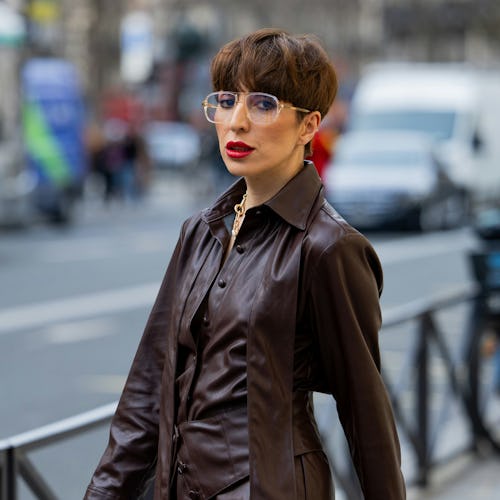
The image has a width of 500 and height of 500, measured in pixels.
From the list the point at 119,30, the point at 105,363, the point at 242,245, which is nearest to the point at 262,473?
the point at 242,245

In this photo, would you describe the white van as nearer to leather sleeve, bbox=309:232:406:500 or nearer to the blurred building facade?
leather sleeve, bbox=309:232:406:500

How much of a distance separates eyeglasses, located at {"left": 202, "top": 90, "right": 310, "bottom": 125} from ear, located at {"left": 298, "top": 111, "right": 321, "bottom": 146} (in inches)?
0.8

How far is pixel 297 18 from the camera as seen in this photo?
59.2m

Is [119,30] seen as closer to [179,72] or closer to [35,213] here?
[179,72]

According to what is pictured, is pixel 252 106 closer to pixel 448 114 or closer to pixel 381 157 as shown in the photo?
pixel 381 157

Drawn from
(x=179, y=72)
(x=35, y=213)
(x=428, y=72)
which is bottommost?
(x=179, y=72)

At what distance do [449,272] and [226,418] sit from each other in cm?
1328

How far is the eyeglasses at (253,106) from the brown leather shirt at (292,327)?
15cm

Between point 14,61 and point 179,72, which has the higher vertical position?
point 14,61

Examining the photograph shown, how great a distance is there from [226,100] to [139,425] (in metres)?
0.71

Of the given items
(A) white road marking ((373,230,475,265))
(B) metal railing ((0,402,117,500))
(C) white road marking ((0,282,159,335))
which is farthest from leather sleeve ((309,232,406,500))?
(A) white road marking ((373,230,475,265))

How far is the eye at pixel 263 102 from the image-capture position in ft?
8.13

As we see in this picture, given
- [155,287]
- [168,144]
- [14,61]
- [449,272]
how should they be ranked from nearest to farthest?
[155,287] < [449,272] < [14,61] < [168,144]

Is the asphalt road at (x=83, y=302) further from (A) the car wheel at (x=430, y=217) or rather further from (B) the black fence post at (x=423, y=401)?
(A) the car wheel at (x=430, y=217)
